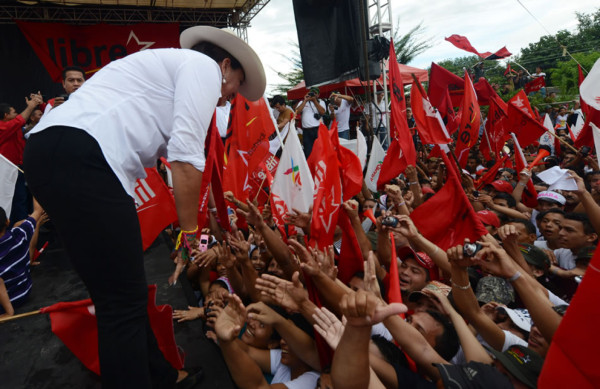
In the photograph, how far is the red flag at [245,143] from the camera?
3400 mm

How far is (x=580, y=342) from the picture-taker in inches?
34.3

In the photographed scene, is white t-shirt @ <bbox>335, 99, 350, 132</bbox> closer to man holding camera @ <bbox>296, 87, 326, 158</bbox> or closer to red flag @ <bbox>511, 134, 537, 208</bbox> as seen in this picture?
man holding camera @ <bbox>296, 87, 326, 158</bbox>

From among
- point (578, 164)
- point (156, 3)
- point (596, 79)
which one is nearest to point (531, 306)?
point (596, 79)

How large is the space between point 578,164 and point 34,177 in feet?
19.9

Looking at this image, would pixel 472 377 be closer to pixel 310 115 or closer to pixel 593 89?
pixel 593 89

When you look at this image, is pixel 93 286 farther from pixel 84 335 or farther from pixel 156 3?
pixel 156 3

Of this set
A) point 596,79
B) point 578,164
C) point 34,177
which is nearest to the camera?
point 34,177

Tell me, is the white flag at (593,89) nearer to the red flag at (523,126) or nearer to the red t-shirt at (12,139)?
the red flag at (523,126)

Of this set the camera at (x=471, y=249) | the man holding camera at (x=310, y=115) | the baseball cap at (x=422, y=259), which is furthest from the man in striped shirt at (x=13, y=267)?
the man holding camera at (x=310, y=115)

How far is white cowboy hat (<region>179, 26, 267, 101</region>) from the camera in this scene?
65.5 inches

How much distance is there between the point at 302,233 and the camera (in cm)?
297

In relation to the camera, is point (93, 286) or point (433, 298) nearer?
point (93, 286)

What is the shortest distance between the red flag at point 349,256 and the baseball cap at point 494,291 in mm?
727

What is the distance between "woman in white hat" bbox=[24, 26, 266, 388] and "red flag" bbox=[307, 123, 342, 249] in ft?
3.83
